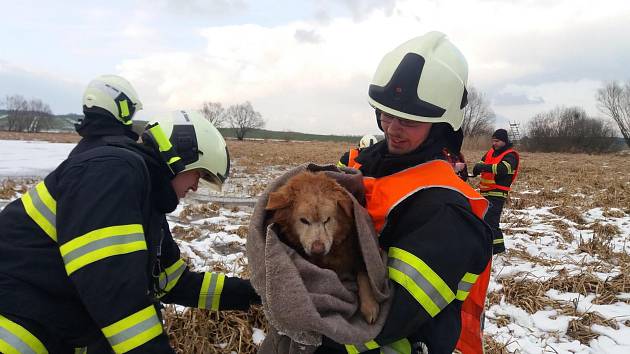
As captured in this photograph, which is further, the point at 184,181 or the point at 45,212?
the point at 184,181

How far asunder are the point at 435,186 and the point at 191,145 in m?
1.83

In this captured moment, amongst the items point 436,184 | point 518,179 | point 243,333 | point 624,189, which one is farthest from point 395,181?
point 518,179

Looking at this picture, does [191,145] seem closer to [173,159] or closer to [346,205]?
[173,159]

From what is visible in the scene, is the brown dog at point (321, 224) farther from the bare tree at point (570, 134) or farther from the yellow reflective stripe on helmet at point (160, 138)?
the bare tree at point (570, 134)

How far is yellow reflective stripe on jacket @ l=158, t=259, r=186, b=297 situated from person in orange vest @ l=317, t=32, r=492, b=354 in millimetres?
1801

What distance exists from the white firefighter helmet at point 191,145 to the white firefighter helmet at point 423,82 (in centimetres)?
137

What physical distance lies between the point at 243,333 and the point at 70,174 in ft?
8.67

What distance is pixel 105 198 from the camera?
7.08ft

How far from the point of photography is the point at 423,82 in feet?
7.95

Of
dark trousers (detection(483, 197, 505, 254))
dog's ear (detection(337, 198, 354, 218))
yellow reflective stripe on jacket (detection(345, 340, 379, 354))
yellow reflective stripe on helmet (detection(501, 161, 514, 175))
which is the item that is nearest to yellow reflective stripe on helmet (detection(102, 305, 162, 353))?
yellow reflective stripe on jacket (detection(345, 340, 379, 354))

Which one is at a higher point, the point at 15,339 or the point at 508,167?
the point at 508,167

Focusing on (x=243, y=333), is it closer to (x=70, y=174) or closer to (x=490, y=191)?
(x=70, y=174)

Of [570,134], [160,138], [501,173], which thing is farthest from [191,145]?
[570,134]

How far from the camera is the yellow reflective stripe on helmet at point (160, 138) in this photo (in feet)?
9.13
